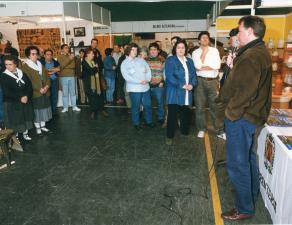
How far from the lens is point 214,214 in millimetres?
2709

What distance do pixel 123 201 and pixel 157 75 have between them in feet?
9.77

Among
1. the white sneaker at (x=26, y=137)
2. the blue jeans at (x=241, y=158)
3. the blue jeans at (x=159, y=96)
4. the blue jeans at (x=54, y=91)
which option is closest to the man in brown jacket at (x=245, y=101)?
the blue jeans at (x=241, y=158)

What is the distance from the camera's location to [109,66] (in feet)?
25.3

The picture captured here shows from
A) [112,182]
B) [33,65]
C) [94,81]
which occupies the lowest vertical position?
[112,182]

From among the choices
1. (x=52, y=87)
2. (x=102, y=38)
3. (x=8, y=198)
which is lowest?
(x=8, y=198)

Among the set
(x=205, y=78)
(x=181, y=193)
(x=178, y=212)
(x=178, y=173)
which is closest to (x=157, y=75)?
(x=205, y=78)

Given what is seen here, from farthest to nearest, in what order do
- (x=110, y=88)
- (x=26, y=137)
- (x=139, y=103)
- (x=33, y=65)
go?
(x=110, y=88) < (x=139, y=103) < (x=33, y=65) < (x=26, y=137)

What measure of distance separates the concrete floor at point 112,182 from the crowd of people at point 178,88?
0.38 meters

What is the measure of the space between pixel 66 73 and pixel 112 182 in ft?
13.3

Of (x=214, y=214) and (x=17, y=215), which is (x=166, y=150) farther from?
(x=17, y=215)

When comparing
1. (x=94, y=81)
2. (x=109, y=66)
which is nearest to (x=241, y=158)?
(x=94, y=81)

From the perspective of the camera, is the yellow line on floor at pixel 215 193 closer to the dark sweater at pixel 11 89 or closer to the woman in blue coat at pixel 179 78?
the woman in blue coat at pixel 179 78

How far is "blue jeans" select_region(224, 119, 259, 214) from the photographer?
242cm

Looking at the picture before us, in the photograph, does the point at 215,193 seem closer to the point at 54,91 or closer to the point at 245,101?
the point at 245,101
